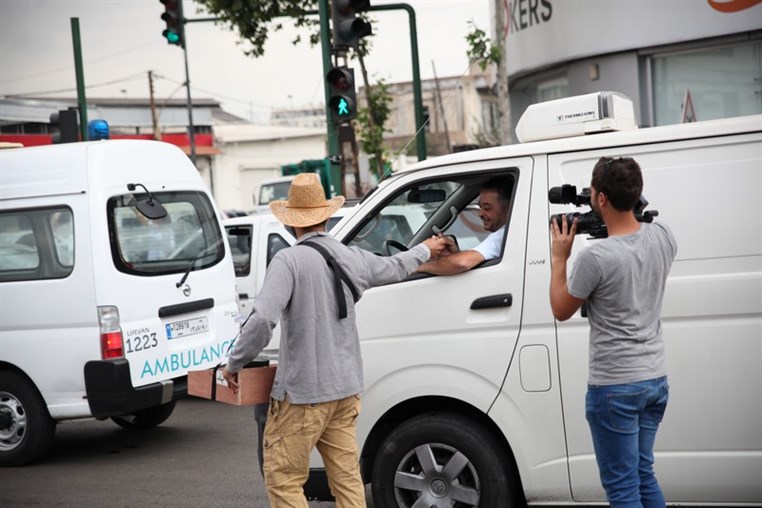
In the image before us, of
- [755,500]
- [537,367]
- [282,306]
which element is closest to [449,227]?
[537,367]

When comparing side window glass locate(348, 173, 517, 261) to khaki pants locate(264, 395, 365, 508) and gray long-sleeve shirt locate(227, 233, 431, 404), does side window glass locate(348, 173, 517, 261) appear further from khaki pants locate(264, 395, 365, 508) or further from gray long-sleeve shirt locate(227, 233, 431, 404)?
khaki pants locate(264, 395, 365, 508)

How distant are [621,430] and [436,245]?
1402 millimetres

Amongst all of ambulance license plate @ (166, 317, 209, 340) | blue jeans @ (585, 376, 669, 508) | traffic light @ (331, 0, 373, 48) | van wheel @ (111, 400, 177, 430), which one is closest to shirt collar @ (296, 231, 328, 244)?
blue jeans @ (585, 376, 669, 508)

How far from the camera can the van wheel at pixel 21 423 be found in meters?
8.14

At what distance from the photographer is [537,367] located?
16.1 ft

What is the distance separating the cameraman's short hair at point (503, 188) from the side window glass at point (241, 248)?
626cm

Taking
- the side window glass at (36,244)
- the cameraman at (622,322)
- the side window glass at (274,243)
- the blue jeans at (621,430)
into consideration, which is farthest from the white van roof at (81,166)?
the blue jeans at (621,430)

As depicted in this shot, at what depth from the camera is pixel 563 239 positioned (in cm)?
421

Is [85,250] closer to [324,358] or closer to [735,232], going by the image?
[324,358]

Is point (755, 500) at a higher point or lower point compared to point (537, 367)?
lower

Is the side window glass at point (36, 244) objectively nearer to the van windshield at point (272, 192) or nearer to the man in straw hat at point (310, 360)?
the man in straw hat at point (310, 360)

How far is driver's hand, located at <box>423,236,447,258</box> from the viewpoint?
5.00 m

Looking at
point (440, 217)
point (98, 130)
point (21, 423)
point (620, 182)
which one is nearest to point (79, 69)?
point (98, 130)

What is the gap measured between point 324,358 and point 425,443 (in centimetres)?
83
